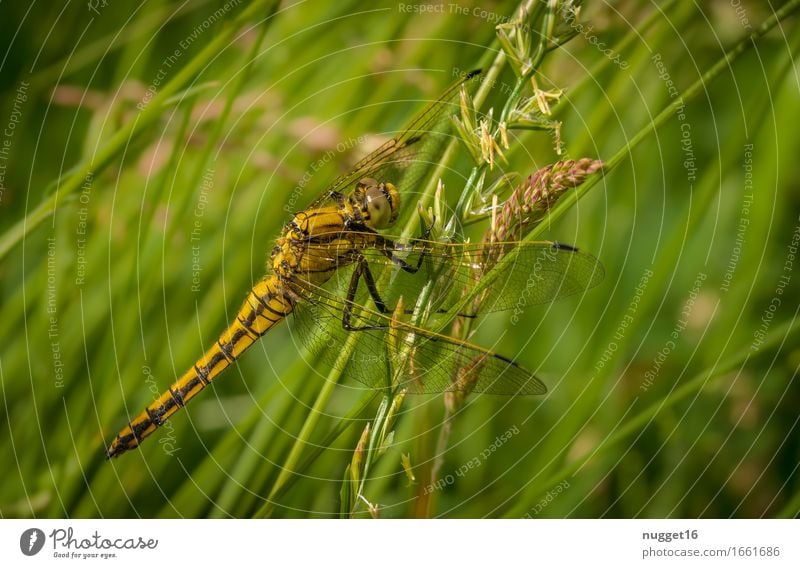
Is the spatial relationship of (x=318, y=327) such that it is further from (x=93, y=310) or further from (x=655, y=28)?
(x=655, y=28)

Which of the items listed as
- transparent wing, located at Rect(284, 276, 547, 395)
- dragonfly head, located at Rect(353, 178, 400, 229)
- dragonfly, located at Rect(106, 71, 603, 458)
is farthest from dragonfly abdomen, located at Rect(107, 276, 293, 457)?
dragonfly head, located at Rect(353, 178, 400, 229)

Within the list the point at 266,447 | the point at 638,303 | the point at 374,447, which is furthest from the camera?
the point at 638,303

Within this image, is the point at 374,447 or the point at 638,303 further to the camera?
the point at 638,303

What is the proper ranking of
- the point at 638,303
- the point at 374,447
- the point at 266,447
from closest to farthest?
the point at 374,447 → the point at 266,447 → the point at 638,303
